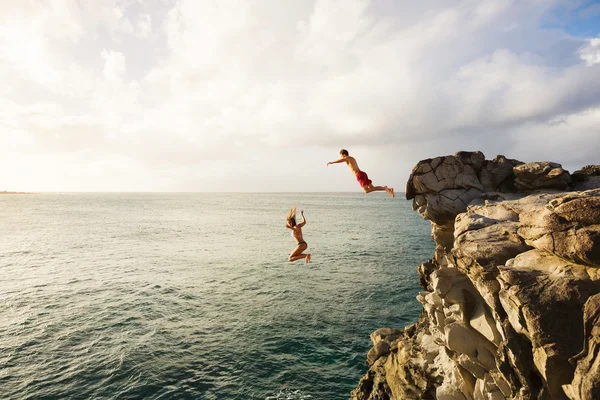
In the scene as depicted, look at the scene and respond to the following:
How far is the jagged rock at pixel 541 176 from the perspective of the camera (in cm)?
1594

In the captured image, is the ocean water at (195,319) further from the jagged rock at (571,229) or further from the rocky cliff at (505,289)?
the jagged rock at (571,229)

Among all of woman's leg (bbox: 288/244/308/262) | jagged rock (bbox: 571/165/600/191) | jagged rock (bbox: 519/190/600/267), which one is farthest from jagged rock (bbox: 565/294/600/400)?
woman's leg (bbox: 288/244/308/262)

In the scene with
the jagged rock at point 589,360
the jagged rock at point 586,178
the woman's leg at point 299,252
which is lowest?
the jagged rock at point 589,360

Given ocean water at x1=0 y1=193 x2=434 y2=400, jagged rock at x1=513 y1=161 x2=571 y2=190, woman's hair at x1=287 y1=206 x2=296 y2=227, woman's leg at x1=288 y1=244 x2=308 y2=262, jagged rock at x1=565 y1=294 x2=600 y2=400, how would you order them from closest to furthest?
jagged rock at x1=565 y1=294 x2=600 y2=400
woman's hair at x1=287 y1=206 x2=296 y2=227
jagged rock at x1=513 y1=161 x2=571 y2=190
woman's leg at x1=288 y1=244 x2=308 y2=262
ocean water at x1=0 y1=193 x2=434 y2=400

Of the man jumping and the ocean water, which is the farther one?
the ocean water

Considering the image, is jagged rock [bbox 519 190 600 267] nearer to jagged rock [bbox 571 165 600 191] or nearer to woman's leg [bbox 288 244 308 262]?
jagged rock [bbox 571 165 600 191]

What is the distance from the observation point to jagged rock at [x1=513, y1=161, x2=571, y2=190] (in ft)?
52.3

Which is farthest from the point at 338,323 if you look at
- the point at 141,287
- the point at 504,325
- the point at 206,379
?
the point at 141,287

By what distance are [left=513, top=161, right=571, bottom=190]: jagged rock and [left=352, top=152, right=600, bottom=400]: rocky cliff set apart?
0.17 ft

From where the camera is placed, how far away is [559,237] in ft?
33.0

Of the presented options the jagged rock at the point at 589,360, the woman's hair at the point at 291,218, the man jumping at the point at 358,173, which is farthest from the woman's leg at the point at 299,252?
the jagged rock at the point at 589,360

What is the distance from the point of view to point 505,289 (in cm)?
1035

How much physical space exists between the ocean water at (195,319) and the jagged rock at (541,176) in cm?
1774

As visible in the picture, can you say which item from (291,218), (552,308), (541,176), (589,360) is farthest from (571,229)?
(291,218)
